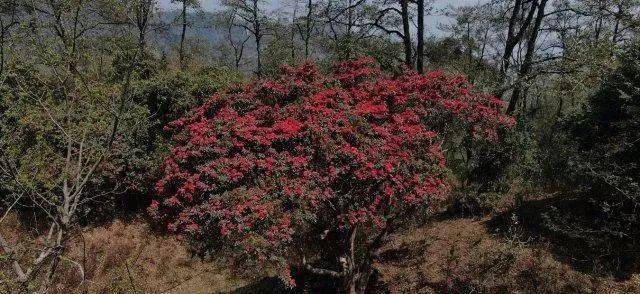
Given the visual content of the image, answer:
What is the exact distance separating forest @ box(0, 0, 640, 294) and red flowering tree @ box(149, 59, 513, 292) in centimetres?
5

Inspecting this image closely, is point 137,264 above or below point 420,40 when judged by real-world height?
below

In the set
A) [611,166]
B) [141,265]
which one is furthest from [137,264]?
[611,166]

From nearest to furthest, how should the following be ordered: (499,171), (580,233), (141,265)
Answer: (580,233) → (141,265) → (499,171)

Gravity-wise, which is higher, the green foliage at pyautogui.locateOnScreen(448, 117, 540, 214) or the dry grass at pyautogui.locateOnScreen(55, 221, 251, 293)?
the green foliage at pyautogui.locateOnScreen(448, 117, 540, 214)

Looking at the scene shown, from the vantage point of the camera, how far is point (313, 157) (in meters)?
10.7

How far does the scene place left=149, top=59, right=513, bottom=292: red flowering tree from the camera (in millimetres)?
10031

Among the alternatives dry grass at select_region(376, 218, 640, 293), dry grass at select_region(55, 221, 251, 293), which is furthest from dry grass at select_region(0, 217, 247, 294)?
dry grass at select_region(376, 218, 640, 293)

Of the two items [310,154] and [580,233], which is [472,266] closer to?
[580,233]

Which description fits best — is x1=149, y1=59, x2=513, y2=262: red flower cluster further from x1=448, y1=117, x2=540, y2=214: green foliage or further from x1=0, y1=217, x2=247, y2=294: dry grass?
x1=0, y1=217, x2=247, y2=294: dry grass

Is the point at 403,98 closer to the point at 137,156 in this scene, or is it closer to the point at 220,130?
the point at 220,130

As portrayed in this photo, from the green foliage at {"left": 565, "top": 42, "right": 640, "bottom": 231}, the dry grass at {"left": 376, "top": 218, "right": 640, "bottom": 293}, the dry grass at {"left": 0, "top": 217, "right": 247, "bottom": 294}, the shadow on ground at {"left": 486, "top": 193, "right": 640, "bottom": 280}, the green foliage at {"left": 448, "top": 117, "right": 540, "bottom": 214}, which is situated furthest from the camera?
the green foliage at {"left": 448, "top": 117, "right": 540, "bottom": 214}

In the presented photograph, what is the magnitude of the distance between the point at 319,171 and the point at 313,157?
15.2 inches

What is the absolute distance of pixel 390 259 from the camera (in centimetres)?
1659

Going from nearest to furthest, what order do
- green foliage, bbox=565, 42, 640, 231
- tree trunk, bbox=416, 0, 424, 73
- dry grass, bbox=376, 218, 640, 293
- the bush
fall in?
green foliage, bbox=565, 42, 640, 231 < the bush < dry grass, bbox=376, 218, 640, 293 < tree trunk, bbox=416, 0, 424, 73
